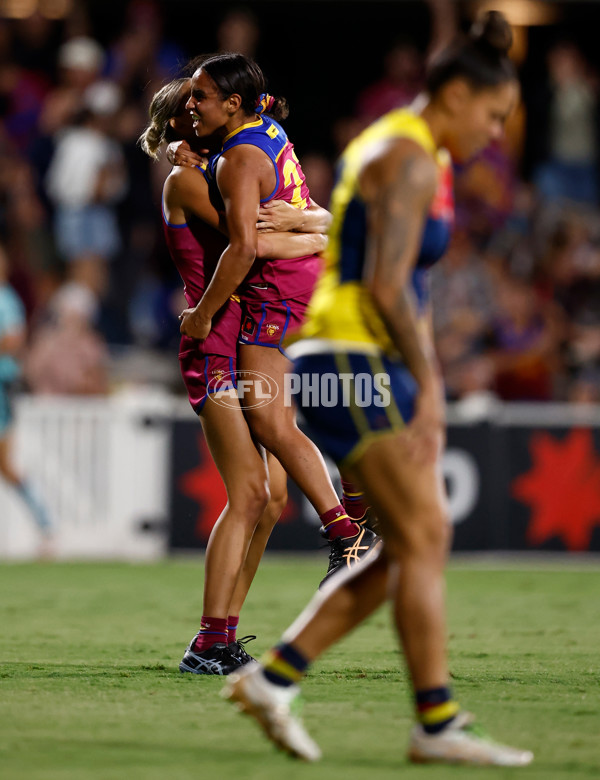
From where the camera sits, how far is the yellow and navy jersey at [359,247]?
157 inches

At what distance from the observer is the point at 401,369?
4.02 m

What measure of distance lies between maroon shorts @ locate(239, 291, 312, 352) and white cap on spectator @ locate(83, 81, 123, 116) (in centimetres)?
883

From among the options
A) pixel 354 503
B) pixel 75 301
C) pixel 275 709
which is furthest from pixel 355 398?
pixel 75 301

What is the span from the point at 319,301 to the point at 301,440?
1.88m

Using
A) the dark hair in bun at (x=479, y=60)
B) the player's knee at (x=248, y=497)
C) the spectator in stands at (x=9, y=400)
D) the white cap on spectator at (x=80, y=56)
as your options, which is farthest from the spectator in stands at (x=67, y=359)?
the dark hair in bun at (x=479, y=60)

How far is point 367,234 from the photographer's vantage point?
13.1 feet

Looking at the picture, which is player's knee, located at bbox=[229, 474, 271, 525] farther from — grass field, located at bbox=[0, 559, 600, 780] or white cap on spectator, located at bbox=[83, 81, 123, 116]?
white cap on spectator, located at bbox=[83, 81, 123, 116]

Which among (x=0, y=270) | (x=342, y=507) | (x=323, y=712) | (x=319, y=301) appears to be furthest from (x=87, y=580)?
(x=319, y=301)

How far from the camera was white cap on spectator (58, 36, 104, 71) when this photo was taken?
14.2 meters

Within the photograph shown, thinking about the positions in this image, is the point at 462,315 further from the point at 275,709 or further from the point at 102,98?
the point at 275,709

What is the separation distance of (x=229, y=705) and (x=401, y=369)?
1.62m

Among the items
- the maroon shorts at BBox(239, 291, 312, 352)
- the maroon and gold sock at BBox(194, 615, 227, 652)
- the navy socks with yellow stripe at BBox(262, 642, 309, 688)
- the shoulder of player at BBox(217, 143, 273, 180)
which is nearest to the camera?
the navy socks with yellow stripe at BBox(262, 642, 309, 688)

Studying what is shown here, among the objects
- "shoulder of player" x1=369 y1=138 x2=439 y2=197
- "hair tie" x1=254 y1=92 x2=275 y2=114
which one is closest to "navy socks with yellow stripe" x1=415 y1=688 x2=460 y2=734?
"shoulder of player" x1=369 y1=138 x2=439 y2=197

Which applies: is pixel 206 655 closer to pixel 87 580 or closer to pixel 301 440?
pixel 301 440
